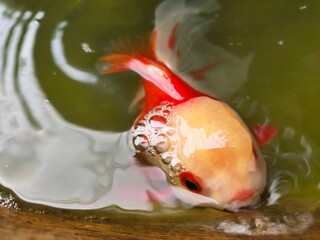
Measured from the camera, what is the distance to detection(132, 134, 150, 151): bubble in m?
1.33

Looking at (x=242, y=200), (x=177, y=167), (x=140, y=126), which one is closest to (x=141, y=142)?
(x=140, y=126)

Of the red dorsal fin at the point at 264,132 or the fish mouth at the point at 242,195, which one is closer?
the fish mouth at the point at 242,195

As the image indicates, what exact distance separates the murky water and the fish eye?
55mm

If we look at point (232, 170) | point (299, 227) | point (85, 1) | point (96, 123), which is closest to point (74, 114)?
point (96, 123)

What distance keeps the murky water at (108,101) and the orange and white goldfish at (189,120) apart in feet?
0.12

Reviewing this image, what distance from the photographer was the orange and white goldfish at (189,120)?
1.18m

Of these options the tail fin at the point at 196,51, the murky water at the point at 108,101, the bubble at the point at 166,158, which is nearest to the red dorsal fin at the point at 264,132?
the murky water at the point at 108,101

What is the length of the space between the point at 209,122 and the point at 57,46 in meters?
0.55

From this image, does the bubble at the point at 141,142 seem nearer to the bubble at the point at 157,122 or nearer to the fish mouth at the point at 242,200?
the bubble at the point at 157,122

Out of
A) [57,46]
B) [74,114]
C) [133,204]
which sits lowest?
[133,204]

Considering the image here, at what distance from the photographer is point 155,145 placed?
1297mm

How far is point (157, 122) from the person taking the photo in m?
1.32

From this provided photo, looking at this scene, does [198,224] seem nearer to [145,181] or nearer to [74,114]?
[145,181]

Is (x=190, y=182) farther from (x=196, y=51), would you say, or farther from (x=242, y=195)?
(x=196, y=51)
